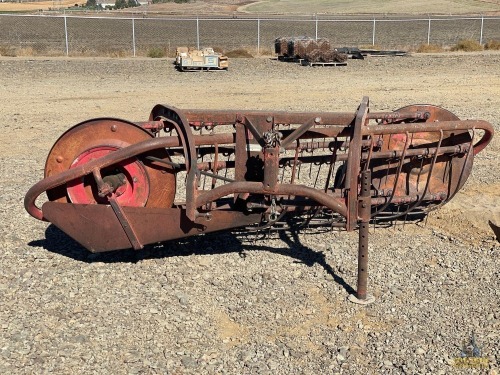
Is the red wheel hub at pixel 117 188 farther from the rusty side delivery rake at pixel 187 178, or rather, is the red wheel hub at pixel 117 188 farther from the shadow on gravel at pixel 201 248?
the shadow on gravel at pixel 201 248

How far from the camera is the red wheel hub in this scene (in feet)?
15.3

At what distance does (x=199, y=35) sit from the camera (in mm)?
42062

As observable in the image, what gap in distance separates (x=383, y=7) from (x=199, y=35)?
128 feet

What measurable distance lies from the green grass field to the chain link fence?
1294 centimetres

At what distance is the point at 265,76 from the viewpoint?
60.7 ft

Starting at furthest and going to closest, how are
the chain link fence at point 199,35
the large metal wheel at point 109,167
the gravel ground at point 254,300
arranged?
the chain link fence at point 199,35 → the large metal wheel at point 109,167 → the gravel ground at point 254,300

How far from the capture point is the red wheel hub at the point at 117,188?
466 centimetres

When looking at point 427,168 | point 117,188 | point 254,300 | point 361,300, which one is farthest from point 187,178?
point 427,168

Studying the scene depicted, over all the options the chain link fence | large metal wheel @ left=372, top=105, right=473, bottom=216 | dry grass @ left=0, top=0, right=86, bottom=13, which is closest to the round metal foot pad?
large metal wheel @ left=372, top=105, right=473, bottom=216

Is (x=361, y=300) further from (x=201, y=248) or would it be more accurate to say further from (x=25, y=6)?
(x=25, y=6)

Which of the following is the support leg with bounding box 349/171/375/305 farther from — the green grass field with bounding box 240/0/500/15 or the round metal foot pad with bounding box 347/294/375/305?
the green grass field with bounding box 240/0/500/15

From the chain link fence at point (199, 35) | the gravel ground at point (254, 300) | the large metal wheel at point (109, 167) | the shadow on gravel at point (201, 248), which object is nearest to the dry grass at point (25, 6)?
the chain link fence at point (199, 35)

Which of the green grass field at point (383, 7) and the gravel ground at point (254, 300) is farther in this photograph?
the green grass field at point (383, 7)

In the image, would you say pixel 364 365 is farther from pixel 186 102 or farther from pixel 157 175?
pixel 186 102
